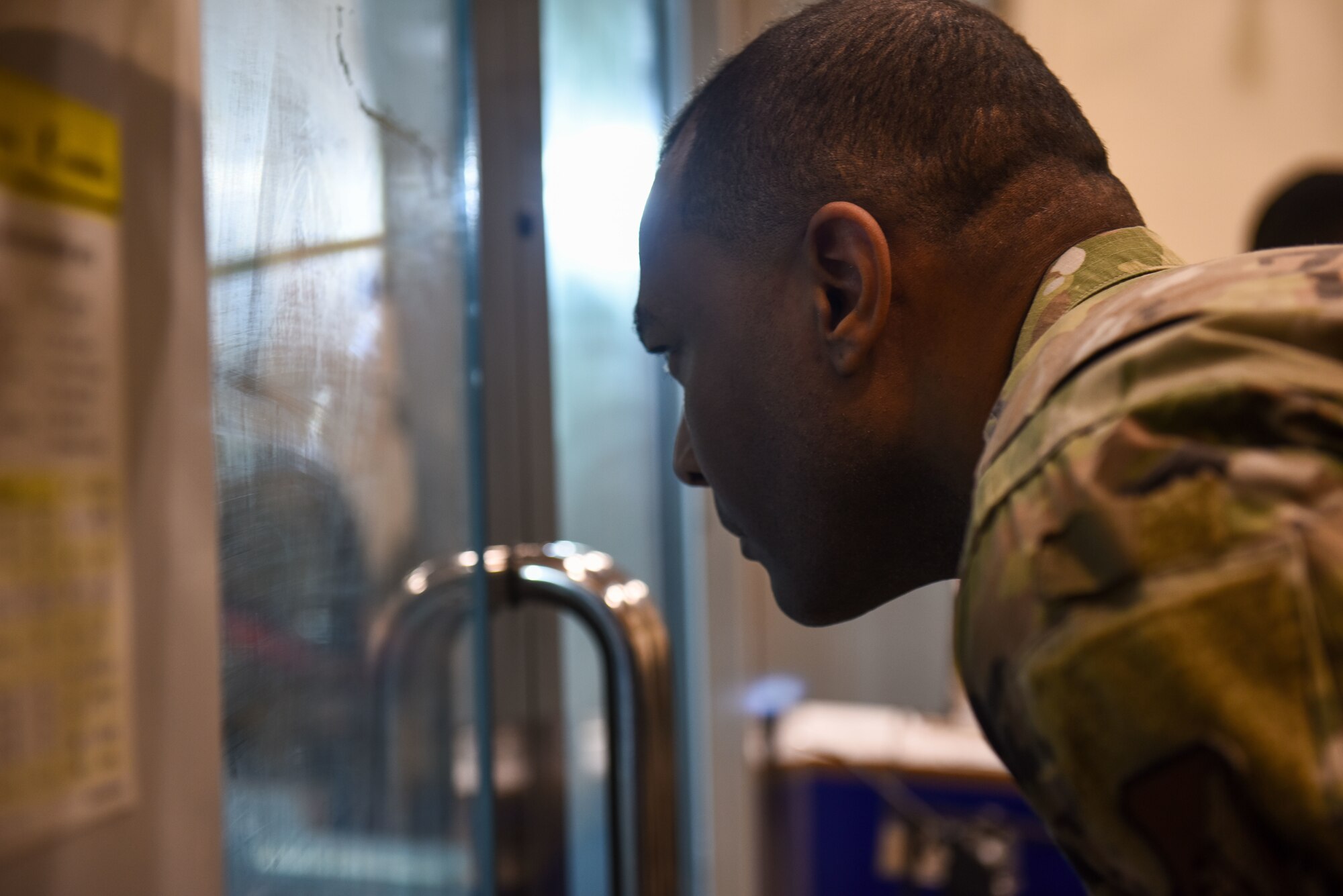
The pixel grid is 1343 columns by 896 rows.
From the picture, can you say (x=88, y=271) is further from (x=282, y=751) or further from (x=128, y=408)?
(x=282, y=751)

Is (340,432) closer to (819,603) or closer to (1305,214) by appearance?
(819,603)

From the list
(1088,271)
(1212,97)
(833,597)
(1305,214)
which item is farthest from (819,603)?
(1212,97)

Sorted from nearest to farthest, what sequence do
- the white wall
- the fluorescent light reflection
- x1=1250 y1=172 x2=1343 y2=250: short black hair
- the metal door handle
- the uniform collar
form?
the uniform collar, the metal door handle, the fluorescent light reflection, x1=1250 y1=172 x2=1343 y2=250: short black hair, the white wall

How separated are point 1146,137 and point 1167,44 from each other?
16 centimetres

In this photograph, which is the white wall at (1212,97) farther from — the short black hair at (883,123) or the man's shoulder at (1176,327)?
the man's shoulder at (1176,327)

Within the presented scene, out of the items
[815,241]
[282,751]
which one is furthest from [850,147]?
[282,751]

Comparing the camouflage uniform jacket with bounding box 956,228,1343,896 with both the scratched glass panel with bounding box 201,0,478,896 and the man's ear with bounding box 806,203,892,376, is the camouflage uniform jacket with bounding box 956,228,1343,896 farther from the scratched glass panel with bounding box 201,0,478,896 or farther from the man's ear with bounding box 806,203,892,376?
the scratched glass panel with bounding box 201,0,478,896

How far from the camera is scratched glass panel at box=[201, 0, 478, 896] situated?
487 millimetres

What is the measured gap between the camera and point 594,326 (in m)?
1.11

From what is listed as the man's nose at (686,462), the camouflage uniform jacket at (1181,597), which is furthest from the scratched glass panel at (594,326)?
the camouflage uniform jacket at (1181,597)

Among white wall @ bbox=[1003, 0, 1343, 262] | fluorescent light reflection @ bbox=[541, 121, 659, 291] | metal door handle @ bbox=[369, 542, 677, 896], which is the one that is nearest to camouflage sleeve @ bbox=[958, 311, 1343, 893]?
metal door handle @ bbox=[369, 542, 677, 896]

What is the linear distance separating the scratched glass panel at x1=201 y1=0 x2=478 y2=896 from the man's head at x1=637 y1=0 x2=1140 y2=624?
7.1 inches

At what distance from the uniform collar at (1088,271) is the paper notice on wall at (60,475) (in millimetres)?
379

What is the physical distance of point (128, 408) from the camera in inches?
14.9
